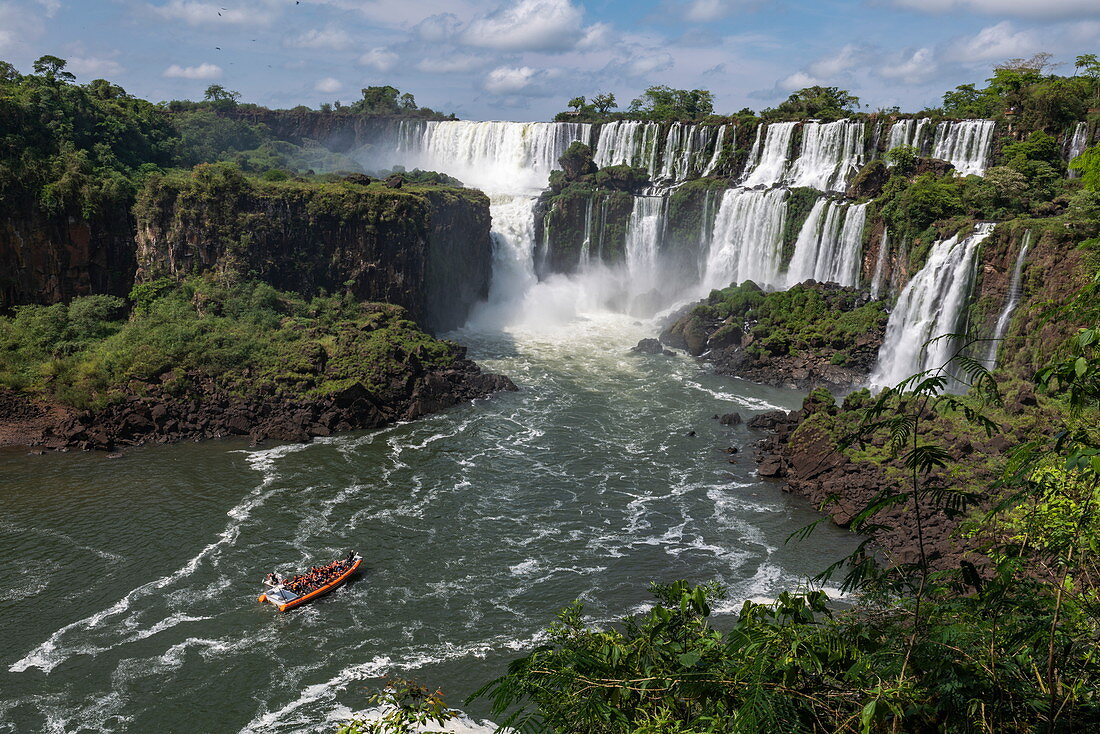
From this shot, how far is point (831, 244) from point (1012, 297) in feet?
43.2

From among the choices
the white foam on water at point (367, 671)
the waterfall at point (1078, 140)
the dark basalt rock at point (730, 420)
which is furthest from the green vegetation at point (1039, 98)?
the white foam on water at point (367, 671)

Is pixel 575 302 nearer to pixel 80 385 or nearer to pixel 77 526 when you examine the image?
pixel 80 385

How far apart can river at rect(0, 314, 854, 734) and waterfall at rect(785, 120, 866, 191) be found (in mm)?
21722

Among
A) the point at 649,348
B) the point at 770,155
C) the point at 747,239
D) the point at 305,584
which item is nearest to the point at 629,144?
the point at 770,155

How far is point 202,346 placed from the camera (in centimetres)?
3300

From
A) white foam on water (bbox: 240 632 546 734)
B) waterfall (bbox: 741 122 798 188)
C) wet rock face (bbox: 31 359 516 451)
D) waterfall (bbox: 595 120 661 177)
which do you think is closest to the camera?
white foam on water (bbox: 240 632 546 734)

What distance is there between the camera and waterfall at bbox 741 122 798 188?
2032 inches

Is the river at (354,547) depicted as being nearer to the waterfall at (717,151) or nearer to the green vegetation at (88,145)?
the green vegetation at (88,145)

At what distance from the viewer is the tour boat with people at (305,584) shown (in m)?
18.7

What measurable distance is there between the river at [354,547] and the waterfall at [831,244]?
1347 centimetres

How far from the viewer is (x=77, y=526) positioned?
22594mm

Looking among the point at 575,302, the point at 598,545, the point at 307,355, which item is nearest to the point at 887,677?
the point at 598,545

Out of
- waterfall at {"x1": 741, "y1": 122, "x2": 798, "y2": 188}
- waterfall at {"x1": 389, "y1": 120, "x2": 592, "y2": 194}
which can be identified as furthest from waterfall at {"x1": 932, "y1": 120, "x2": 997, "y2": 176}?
waterfall at {"x1": 389, "y1": 120, "x2": 592, "y2": 194}

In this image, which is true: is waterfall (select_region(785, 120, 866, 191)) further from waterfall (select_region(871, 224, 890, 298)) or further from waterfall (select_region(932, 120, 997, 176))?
waterfall (select_region(871, 224, 890, 298))
